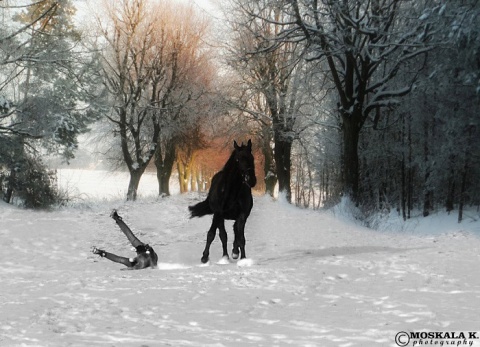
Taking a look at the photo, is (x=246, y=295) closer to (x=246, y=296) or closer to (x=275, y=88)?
(x=246, y=296)

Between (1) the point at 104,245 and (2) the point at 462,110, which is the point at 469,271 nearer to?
(1) the point at 104,245

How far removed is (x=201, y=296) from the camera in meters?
6.17

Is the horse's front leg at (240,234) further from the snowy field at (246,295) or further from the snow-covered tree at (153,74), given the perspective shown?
the snow-covered tree at (153,74)

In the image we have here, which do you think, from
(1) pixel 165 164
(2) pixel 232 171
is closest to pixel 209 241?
(2) pixel 232 171

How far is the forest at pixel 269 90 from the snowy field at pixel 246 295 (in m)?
8.19

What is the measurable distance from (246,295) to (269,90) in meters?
22.3

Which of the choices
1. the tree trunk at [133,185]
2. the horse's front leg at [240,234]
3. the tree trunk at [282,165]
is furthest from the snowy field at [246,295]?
the tree trunk at [133,185]

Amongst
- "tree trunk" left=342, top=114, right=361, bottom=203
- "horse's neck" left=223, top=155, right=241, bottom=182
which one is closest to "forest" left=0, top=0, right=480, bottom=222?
"tree trunk" left=342, top=114, right=361, bottom=203

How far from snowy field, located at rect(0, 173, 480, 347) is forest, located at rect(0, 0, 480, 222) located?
8193 millimetres

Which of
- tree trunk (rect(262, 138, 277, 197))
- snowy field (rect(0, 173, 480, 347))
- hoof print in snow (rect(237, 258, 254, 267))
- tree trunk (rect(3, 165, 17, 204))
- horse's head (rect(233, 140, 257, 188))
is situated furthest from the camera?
tree trunk (rect(262, 138, 277, 197))

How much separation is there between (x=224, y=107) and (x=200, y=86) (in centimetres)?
491

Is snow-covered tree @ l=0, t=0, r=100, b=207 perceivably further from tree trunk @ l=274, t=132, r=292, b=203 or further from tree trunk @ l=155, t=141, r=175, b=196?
tree trunk @ l=274, t=132, r=292, b=203

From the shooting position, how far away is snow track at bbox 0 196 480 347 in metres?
4.58

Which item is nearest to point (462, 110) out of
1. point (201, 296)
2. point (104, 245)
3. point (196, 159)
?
point (104, 245)
